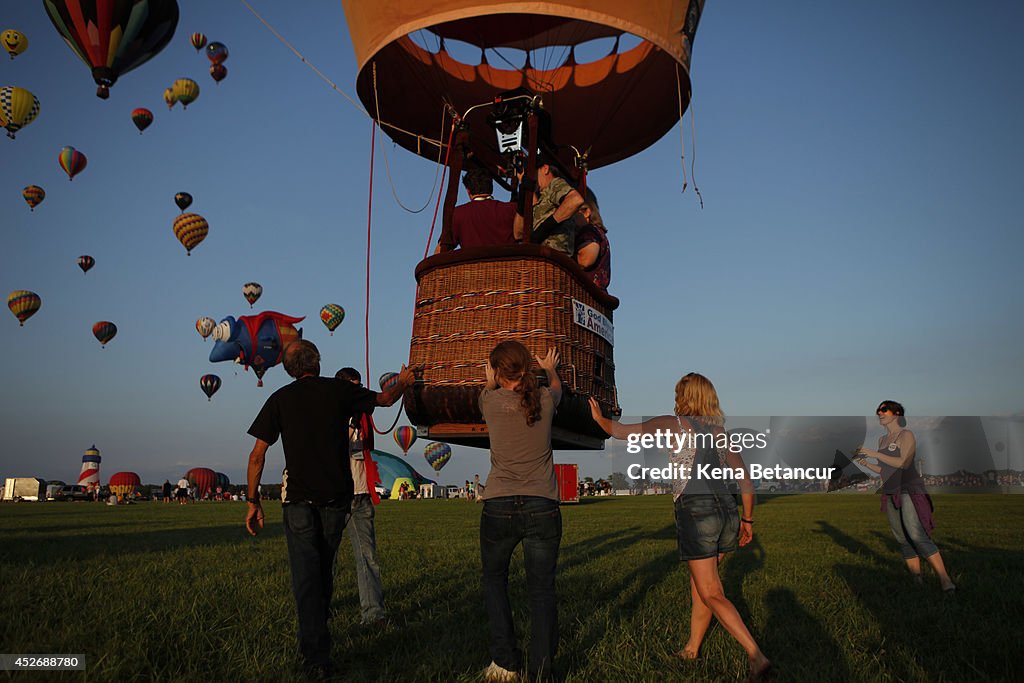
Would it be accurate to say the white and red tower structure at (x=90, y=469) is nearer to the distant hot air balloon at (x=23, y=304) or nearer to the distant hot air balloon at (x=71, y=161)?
the distant hot air balloon at (x=23, y=304)

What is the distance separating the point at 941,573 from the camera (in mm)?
7242

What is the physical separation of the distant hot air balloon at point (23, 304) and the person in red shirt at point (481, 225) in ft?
172

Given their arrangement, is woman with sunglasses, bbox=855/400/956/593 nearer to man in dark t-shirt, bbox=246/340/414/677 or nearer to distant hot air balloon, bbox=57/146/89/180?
man in dark t-shirt, bbox=246/340/414/677

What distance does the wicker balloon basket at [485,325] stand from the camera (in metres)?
3.34

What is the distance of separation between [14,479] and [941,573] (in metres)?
62.6

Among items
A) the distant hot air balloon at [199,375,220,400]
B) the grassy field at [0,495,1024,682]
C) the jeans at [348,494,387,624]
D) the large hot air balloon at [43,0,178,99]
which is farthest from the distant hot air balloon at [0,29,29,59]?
the jeans at [348,494,387,624]

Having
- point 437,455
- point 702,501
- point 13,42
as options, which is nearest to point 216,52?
point 13,42

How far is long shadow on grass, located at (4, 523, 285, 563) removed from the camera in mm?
9751

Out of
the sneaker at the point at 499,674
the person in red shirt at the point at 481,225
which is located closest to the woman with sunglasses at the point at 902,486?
the sneaker at the point at 499,674

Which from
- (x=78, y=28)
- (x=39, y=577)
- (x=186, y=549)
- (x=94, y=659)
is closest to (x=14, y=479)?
(x=78, y=28)

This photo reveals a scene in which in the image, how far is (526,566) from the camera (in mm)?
3979

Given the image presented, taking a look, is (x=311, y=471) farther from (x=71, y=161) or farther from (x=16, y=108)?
(x=71, y=161)

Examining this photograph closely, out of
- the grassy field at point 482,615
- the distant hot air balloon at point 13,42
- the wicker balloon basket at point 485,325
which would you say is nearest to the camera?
the wicker balloon basket at point 485,325

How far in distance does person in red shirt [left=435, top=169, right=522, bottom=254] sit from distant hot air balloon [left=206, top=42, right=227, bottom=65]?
5677cm
